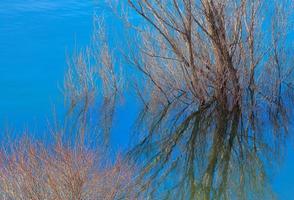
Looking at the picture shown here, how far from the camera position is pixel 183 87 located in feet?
29.3

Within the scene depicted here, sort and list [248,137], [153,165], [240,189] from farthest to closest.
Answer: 1. [248,137]
2. [153,165]
3. [240,189]

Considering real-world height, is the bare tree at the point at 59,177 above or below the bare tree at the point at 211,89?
Result: below

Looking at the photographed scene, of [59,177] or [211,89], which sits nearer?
[59,177]

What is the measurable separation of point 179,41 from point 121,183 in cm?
445

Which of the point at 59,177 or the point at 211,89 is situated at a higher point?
the point at 211,89

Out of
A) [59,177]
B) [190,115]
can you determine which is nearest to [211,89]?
[190,115]

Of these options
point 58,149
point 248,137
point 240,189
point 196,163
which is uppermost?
point 248,137

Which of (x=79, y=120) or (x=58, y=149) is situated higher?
(x=79, y=120)

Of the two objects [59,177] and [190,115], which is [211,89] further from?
[59,177]

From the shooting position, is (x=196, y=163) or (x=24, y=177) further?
(x=196, y=163)

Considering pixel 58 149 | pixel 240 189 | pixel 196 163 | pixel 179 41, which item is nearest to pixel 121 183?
pixel 58 149

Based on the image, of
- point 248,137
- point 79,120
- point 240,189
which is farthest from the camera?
point 79,120

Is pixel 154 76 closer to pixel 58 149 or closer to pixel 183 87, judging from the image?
pixel 183 87

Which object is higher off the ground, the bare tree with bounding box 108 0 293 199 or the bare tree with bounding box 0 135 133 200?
the bare tree with bounding box 108 0 293 199
